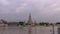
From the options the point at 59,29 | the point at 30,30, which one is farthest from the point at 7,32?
the point at 59,29

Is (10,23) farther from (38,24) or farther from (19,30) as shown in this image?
(38,24)

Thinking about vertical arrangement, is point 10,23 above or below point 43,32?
above

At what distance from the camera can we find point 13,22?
24.1 ft

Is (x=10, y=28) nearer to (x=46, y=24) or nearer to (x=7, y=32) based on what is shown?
(x=7, y=32)

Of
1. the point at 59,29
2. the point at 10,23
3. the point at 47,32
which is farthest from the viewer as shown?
the point at 10,23

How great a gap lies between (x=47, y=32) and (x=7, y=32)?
6.66 ft

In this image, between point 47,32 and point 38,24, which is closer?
point 47,32

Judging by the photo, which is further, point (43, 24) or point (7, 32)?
point (43, 24)

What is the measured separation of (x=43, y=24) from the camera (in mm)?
7527

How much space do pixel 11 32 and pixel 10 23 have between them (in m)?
0.78

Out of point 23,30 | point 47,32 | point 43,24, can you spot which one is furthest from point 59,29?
point 43,24

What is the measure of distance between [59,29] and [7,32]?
343 cm

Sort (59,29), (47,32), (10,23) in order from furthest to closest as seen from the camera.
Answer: (10,23) → (47,32) → (59,29)

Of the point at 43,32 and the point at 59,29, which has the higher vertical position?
the point at 59,29
